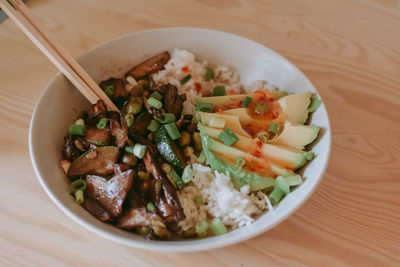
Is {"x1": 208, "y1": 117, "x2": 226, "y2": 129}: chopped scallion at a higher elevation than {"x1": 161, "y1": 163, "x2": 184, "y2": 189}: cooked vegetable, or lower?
higher

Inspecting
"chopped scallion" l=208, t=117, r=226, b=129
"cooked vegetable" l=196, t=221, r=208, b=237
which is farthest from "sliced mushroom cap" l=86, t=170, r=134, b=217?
"chopped scallion" l=208, t=117, r=226, b=129

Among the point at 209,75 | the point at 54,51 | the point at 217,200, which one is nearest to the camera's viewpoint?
the point at 217,200

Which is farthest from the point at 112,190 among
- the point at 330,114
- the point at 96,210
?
the point at 330,114

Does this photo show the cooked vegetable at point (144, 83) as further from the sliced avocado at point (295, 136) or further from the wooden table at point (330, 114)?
the sliced avocado at point (295, 136)

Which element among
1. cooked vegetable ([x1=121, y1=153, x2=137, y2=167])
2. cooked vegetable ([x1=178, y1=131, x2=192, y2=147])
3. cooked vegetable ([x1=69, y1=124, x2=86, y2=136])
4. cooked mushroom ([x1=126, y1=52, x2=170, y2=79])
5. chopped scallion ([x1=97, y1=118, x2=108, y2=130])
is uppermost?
cooked mushroom ([x1=126, y1=52, x2=170, y2=79])

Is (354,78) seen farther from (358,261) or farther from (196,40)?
(358,261)

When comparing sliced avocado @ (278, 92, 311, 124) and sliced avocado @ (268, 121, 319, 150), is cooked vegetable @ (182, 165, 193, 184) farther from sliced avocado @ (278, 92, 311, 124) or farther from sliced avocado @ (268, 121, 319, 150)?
sliced avocado @ (278, 92, 311, 124)

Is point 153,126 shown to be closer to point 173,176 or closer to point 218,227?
point 173,176
